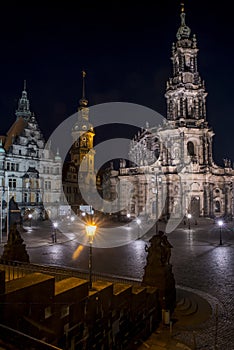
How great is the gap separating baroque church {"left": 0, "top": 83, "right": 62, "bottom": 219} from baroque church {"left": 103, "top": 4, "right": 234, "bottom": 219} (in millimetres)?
15372

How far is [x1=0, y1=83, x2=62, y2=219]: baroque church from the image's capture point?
5172cm

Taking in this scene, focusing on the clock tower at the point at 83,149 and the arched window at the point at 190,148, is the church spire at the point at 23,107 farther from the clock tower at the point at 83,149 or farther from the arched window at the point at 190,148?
the arched window at the point at 190,148

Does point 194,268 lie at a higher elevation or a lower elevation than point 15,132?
lower

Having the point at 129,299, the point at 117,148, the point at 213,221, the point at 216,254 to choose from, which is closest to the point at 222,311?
the point at 129,299

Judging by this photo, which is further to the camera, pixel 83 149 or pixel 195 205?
pixel 83 149

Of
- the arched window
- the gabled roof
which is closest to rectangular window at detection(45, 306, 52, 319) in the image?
the gabled roof

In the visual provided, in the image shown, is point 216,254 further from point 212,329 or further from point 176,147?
point 176,147

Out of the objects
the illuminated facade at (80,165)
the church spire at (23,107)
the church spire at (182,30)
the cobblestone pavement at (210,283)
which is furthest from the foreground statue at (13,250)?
the church spire at (182,30)

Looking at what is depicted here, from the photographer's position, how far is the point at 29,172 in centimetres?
5416

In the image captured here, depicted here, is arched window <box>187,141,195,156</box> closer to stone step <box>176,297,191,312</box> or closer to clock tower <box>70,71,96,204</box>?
clock tower <box>70,71,96,204</box>

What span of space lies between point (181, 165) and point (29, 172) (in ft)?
97.4

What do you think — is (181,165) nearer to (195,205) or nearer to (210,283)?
(195,205)

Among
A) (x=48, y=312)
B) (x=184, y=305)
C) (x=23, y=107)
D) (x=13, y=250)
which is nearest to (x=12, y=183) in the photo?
(x=23, y=107)

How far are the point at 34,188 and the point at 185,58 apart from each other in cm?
4276
